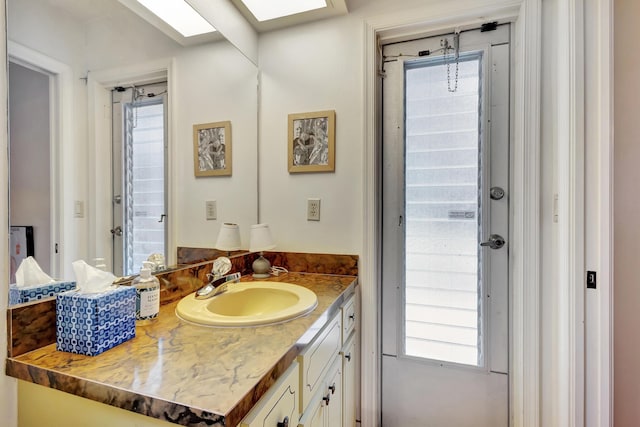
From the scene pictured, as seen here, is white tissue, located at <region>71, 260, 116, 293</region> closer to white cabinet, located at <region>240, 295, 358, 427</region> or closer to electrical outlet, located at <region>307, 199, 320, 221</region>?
white cabinet, located at <region>240, 295, 358, 427</region>

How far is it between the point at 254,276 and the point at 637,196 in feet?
4.97

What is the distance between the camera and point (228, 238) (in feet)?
4.70

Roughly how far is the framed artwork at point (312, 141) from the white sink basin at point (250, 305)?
613 millimetres

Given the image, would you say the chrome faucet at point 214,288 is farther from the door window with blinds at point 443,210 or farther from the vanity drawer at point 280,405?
the door window with blinds at point 443,210

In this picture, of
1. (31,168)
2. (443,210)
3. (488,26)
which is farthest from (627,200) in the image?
(31,168)

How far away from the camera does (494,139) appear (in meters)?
1.38

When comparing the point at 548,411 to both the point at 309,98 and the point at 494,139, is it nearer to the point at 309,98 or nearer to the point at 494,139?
the point at 494,139

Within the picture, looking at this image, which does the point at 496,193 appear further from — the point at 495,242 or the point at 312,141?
the point at 312,141

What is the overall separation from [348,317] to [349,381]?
27cm

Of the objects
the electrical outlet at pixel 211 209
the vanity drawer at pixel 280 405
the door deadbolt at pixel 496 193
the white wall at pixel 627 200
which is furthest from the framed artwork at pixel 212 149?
the white wall at pixel 627 200

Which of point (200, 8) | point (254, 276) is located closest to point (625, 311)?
point (254, 276)

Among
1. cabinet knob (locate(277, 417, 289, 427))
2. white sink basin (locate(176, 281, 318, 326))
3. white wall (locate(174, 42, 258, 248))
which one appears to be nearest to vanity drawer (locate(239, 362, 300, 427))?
cabinet knob (locate(277, 417, 289, 427))

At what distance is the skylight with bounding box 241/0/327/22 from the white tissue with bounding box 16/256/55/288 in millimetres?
1352

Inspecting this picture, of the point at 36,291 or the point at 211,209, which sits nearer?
the point at 36,291
